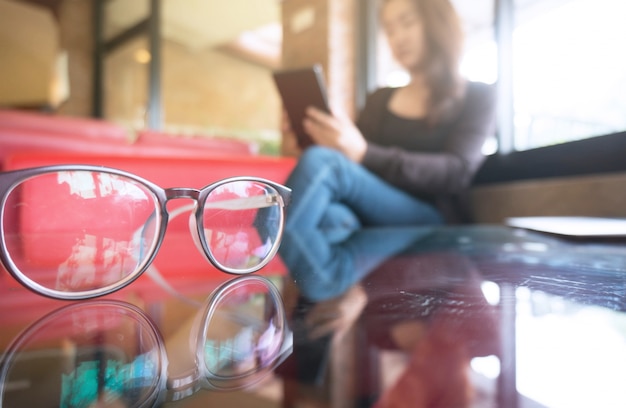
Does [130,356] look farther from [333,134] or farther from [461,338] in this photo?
[333,134]

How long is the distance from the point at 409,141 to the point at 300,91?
0.53m

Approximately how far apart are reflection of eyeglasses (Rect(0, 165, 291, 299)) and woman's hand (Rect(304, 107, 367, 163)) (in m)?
1.11

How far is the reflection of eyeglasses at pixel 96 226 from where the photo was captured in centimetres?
28

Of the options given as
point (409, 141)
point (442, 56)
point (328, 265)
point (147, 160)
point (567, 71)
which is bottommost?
point (328, 265)

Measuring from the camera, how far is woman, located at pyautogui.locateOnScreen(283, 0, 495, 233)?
116 cm

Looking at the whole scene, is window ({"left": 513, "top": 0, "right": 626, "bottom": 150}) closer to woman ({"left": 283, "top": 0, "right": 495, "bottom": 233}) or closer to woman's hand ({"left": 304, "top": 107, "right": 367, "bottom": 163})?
woman ({"left": 283, "top": 0, "right": 495, "bottom": 233})

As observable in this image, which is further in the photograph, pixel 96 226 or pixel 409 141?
pixel 409 141

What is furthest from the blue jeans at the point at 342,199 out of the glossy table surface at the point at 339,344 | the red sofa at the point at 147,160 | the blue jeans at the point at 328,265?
the glossy table surface at the point at 339,344

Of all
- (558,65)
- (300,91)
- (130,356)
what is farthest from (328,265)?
(558,65)

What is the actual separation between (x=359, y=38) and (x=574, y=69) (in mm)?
1145

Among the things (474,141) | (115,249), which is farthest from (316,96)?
(115,249)

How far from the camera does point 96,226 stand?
0.31 metres

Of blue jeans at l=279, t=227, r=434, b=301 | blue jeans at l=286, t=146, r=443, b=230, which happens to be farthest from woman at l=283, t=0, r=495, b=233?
blue jeans at l=279, t=227, r=434, b=301

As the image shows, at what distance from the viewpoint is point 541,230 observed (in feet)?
2.23
